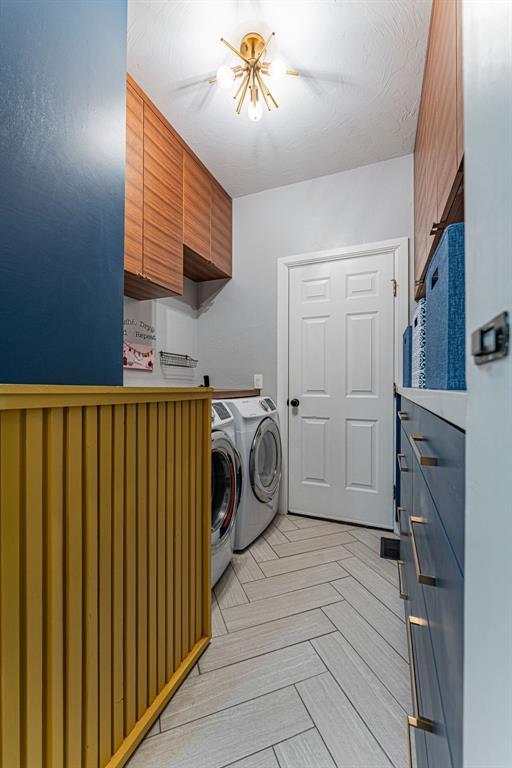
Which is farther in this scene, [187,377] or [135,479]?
[187,377]

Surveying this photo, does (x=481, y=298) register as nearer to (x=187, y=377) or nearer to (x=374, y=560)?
(x=374, y=560)

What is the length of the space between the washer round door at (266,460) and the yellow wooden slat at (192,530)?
878mm

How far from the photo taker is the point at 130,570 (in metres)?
0.90

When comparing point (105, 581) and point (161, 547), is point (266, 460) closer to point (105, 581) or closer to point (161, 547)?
point (161, 547)

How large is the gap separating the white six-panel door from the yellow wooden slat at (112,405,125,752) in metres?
1.97

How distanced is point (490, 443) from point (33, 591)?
2.52ft

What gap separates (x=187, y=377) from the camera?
9.81 ft

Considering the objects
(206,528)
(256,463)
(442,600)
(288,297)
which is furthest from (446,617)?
(288,297)

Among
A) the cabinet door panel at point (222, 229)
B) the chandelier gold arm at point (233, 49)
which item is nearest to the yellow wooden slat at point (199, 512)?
the chandelier gold arm at point (233, 49)

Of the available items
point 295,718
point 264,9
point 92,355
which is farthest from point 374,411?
point 264,9

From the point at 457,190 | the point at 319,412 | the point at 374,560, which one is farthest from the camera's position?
the point at 319,412

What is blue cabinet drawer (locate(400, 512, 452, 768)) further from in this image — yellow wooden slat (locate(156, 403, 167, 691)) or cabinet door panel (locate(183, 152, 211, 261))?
cabinet door panel (locate(183, 152, 211, 261))

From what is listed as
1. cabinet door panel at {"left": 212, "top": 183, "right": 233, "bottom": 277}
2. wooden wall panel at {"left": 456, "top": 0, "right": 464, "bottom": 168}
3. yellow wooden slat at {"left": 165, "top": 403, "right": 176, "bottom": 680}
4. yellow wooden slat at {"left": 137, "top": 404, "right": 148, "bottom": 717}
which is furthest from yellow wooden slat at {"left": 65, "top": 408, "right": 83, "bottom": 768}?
cabinet door panel at {"left": 212, "top": 183, "right": 233, "bottom": 277}

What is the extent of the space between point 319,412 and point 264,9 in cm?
223
